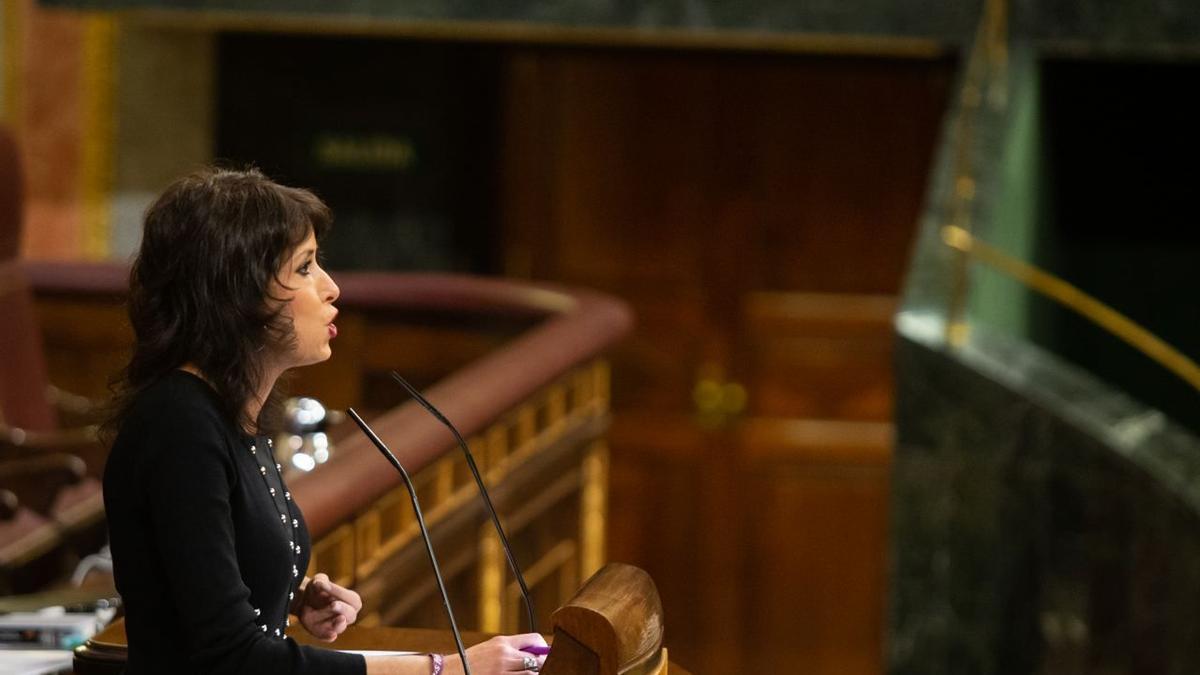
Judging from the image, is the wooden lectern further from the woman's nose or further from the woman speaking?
the woman's nose

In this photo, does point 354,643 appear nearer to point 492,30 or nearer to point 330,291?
point 330,291

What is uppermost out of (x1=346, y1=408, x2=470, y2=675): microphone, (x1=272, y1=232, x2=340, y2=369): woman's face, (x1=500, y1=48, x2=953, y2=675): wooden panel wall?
(x1=272, y1=232, x2=340, y2=369): woman's face

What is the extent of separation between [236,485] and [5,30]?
5.42 metres

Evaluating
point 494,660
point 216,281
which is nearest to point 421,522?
point 494,660

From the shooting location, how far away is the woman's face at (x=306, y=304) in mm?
1684

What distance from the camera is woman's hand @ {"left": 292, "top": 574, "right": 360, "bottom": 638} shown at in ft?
6.30

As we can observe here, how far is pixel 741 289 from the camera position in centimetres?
702

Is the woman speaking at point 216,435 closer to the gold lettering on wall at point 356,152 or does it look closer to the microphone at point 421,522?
the microphone at point 421,522

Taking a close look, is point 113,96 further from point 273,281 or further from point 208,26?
point 273,281

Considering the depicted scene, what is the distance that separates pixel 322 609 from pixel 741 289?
17.0 ft

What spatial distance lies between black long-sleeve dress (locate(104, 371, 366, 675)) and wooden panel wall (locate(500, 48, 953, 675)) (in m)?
5.28

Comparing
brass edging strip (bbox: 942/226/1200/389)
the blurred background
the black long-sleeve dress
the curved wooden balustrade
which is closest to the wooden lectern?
the black long-sleeve dress

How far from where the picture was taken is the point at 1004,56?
5859 millimetres

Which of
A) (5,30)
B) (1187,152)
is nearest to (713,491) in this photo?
(1187,152)
